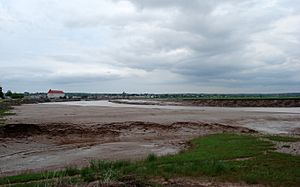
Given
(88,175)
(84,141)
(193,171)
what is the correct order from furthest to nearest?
(84,141) < (193,171) < (88,175)

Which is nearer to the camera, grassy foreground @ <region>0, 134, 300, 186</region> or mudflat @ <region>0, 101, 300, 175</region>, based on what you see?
grassy foreground @ <region>0, 134, 300, 186</region>

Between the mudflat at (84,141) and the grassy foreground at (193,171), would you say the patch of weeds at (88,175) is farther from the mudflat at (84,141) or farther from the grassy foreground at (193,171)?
Result: the mudflat at (84,141)

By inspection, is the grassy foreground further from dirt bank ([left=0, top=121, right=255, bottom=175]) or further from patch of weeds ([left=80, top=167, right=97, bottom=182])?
dirt bank ([left=0, top=121, right=255, bottom=175])

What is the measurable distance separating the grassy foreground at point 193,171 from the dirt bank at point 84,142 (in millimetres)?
3617

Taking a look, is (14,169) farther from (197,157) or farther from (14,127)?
(14,127)

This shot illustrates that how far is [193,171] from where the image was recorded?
1209 cm

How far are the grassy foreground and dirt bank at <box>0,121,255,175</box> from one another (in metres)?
3.62

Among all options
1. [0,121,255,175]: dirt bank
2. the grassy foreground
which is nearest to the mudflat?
[0,121,255,175]: dirt bank

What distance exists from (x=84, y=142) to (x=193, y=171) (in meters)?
15.1

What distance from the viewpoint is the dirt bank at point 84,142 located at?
1826cm

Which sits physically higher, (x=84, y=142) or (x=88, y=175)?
(x=88, y=175)

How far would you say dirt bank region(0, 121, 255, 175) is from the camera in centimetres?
1826

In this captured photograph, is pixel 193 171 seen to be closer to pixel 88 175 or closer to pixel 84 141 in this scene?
pixel 88 175

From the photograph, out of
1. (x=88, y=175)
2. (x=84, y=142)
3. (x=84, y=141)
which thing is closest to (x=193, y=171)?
(x=88, y=175)
